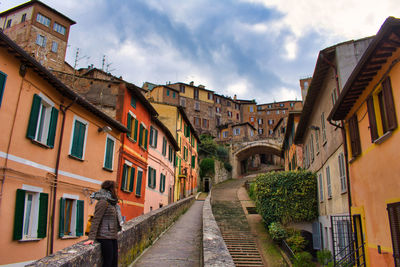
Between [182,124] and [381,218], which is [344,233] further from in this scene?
[182,124]

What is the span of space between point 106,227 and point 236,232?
1485cm

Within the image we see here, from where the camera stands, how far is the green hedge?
17.0m

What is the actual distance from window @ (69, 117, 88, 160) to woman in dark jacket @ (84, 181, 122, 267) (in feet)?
22.0

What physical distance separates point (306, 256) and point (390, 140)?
8418 mm

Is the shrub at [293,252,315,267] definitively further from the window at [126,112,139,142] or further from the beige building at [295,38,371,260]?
the window at [126,112,139,142]

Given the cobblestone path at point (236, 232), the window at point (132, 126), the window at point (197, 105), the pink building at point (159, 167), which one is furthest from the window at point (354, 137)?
the window at point (197, 105)

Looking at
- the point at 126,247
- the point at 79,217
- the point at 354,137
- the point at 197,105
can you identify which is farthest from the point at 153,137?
the point at 197,105

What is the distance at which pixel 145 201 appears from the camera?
18.6 metres

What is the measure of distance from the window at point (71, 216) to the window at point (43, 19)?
33.0 meters

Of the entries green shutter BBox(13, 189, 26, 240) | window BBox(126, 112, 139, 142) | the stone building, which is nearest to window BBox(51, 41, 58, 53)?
the stone building

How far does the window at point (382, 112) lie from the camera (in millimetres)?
6645

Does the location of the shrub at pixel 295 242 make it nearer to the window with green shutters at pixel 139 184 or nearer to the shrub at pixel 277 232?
the shrub at pixel 277 232

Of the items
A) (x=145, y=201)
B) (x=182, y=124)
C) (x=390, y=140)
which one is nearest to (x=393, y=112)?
(x=390, y=140)

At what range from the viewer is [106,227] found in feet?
15.3
